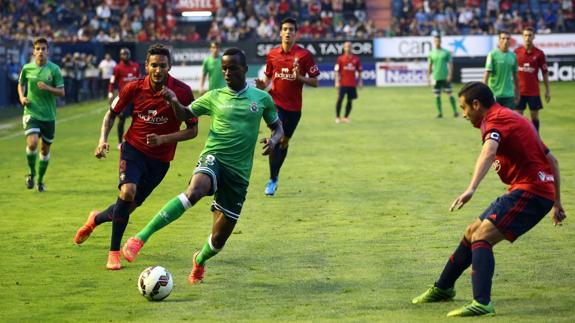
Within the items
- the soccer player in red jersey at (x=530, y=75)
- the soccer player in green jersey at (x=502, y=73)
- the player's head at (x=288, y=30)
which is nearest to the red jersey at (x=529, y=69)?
the soccer player in red jersey at (x=530, y=75)

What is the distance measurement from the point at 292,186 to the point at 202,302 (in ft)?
30.0

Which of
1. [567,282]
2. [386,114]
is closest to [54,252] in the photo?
[567,282]

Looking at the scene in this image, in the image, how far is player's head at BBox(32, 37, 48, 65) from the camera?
59.4 feet

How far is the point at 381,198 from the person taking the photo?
1708cm

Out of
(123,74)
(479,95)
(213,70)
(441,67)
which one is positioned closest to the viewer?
(479,95)

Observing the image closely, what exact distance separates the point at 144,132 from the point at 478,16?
4742 centimetres

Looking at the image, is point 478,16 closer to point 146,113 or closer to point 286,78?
point 286,78

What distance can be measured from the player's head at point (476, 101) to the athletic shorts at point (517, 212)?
2.24 ft

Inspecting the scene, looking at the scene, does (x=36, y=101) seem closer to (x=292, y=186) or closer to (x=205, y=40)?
(x=292, y=186)

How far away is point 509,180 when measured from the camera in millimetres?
9086

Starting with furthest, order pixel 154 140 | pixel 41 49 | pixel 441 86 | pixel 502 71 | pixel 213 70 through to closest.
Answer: pixel 441 86
pixel 213 70
pixel 502 71
pixel 41 49
pixel 154 140

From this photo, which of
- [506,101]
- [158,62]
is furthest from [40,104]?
[506,101]

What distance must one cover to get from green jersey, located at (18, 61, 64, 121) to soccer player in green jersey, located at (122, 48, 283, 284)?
8408 millimetres

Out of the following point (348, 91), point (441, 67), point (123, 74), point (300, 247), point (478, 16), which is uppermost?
point (300, 247)
